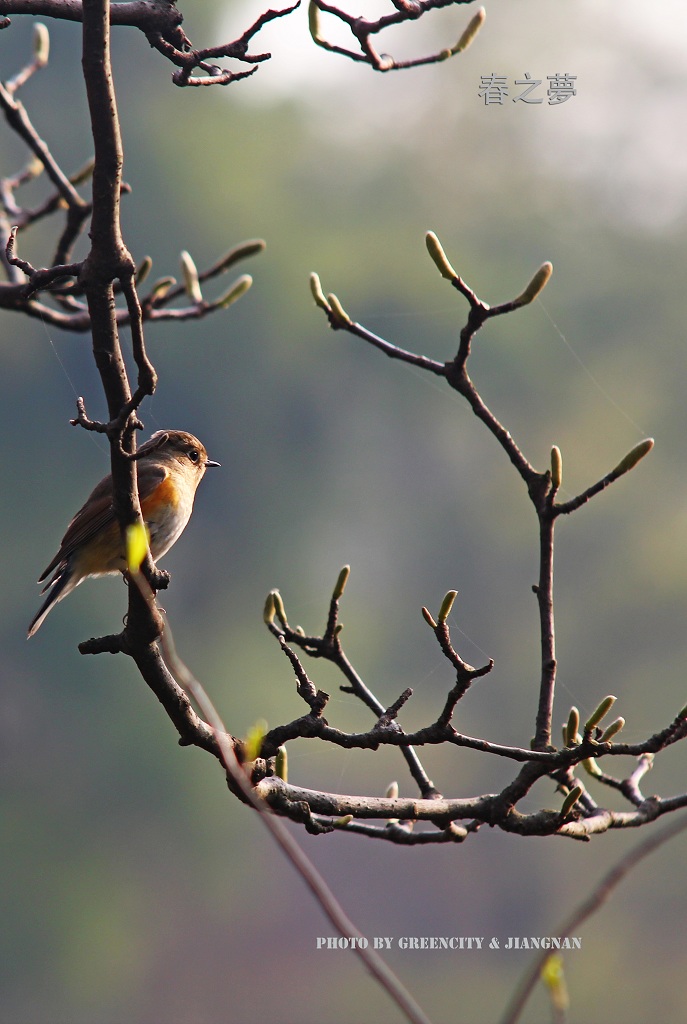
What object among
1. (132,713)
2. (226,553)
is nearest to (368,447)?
(226,553)

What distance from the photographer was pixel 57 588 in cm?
394

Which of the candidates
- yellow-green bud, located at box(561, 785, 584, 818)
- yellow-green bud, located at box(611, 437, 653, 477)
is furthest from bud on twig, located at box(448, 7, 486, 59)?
yellow-green bud, located at box(561, 785, 584, 818)

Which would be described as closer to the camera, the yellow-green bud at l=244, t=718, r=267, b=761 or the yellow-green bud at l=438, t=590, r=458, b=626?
the yellow-green bud at l=244, t=718, r=267, b=761

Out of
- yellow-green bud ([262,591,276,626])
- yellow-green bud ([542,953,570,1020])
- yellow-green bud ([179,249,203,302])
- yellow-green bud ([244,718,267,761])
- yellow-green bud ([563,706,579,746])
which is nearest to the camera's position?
yellow-green bud ([542,953,570,1020])

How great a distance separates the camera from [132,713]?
97.9ft

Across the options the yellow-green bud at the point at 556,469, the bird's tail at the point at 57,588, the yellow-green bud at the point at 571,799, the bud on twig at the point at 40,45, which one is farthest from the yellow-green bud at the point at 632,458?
the bud on twig at the point at 40,45

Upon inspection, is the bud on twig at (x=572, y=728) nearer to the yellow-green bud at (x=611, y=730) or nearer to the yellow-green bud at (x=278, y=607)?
the yellow-green bud at (x=611, y=730)

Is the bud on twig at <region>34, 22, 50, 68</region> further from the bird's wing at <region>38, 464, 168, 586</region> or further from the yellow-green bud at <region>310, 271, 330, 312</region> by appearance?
the yellow-green bud at <region>310, 271, 330, 312</region>

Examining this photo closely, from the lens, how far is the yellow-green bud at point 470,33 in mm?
2301

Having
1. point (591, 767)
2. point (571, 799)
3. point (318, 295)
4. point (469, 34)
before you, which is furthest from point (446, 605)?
point (469, 34)

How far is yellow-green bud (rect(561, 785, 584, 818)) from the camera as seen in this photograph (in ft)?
6.91

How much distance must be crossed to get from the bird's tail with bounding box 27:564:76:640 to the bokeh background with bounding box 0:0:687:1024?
1961 centimetres

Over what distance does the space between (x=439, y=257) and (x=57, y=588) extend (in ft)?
8.09

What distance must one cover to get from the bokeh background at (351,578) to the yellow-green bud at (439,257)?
21.5 meters
